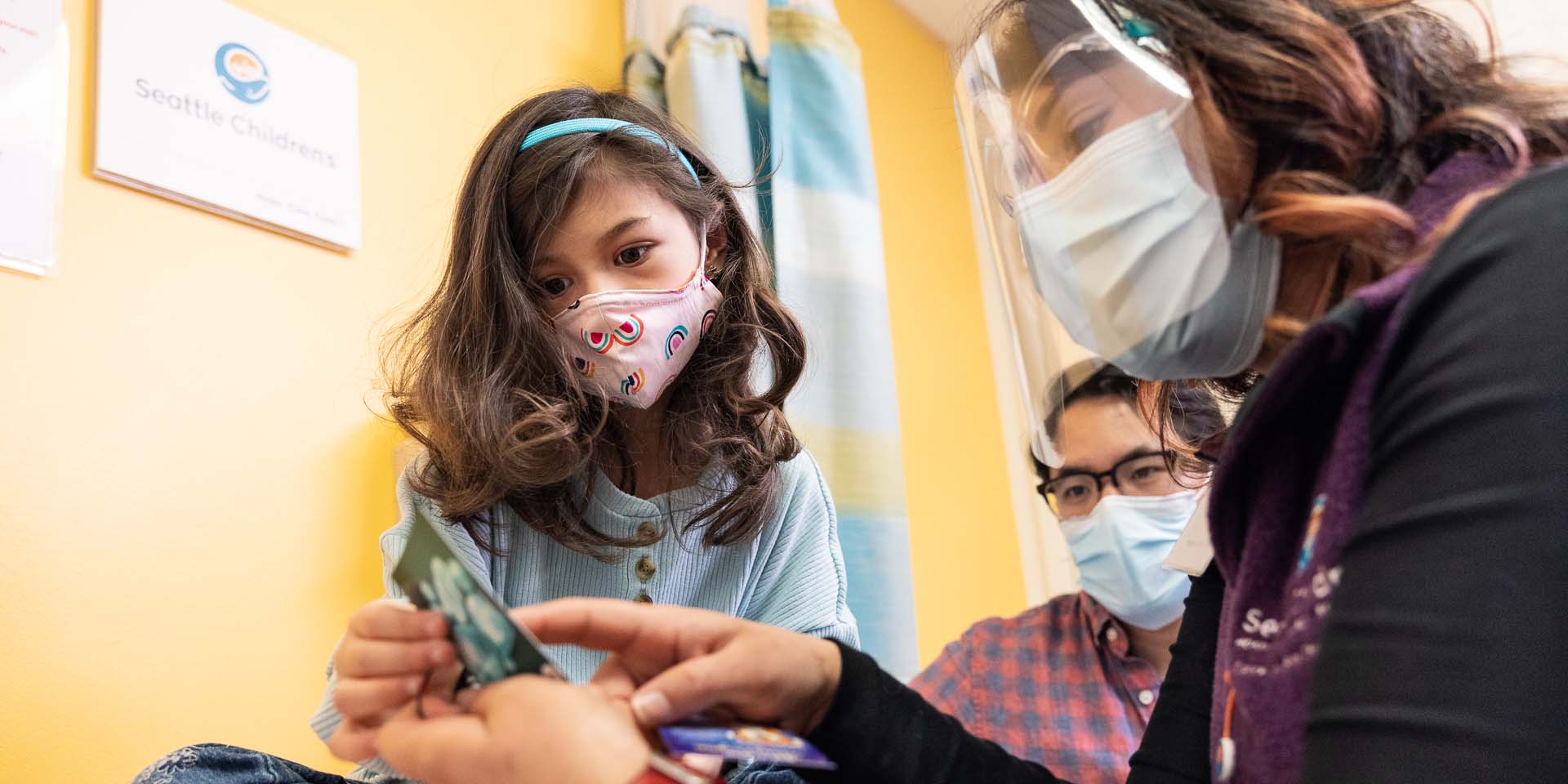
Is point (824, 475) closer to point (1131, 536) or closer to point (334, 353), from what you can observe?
point (1131, 536)

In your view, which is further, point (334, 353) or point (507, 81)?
point (507, 81)

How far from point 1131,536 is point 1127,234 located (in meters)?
0.84

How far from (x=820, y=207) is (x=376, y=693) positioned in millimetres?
1206

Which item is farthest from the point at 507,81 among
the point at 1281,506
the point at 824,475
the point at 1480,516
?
the point at 1480,516

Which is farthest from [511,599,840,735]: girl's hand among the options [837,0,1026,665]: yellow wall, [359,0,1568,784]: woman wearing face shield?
[837,0,1026,665]: yellow wall

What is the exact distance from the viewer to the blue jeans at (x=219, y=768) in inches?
27.3

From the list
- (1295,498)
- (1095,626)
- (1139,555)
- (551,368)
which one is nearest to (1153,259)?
(1295,498)

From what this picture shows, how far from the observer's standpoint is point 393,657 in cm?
58

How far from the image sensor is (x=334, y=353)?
1.27m

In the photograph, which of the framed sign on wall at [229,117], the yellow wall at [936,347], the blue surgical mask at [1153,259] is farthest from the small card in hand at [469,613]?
the yellow wall at [936,347]

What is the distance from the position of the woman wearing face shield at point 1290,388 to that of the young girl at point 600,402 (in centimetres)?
35

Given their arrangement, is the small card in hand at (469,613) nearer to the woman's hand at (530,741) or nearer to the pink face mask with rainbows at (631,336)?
the woman's hand at (530,741)

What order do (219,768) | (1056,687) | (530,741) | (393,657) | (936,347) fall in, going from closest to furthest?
(530,741) → (393,657) → (219,768) → (1056,687) → (936,347)

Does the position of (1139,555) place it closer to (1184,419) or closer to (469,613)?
(1184,419)
